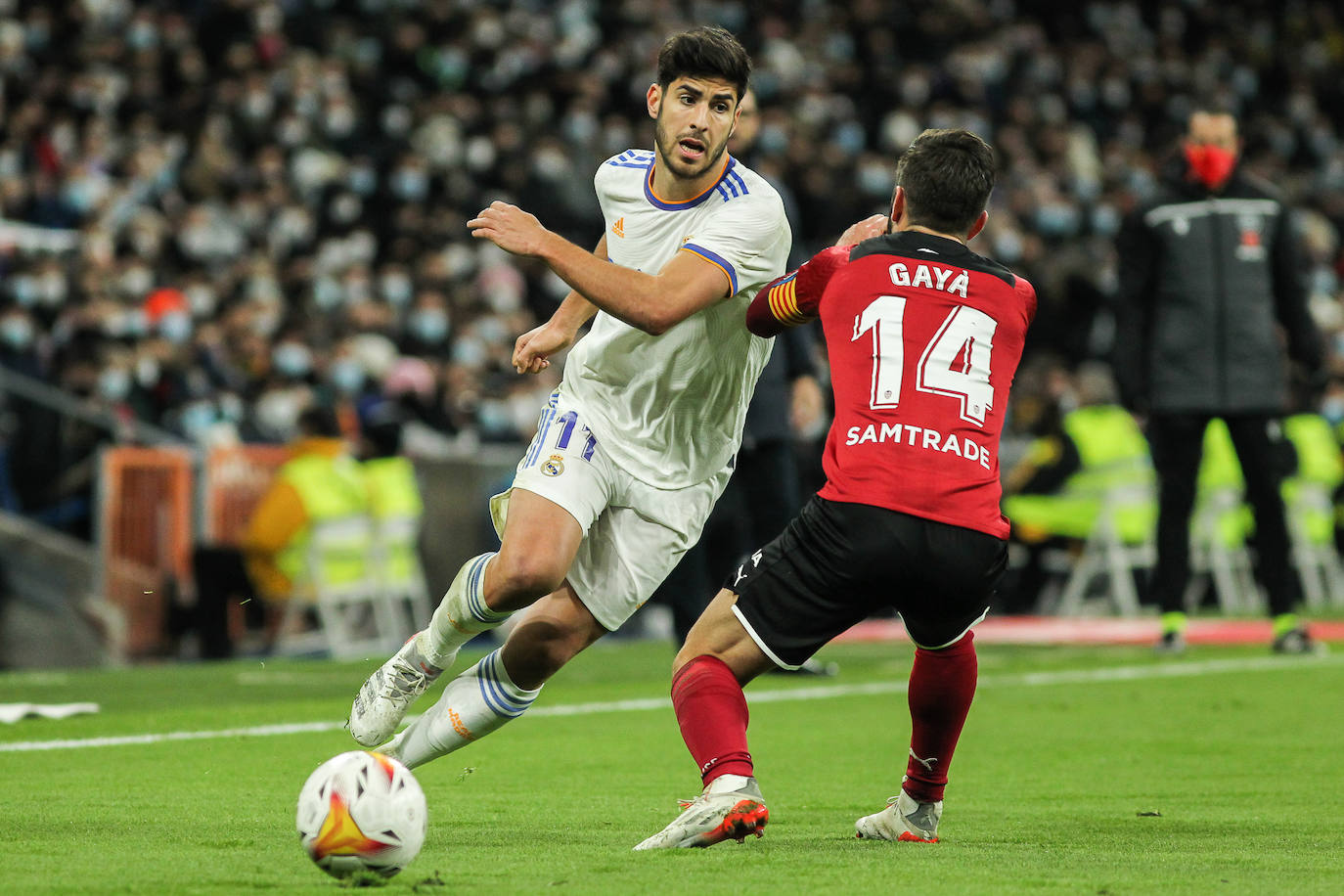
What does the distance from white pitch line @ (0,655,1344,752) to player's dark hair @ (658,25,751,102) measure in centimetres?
302

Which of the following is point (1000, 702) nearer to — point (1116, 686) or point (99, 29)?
point (1116, 686)

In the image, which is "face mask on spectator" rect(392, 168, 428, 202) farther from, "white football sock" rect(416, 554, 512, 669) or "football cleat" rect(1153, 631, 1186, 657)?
"white football sock" rect(416, 554, 512, 669)

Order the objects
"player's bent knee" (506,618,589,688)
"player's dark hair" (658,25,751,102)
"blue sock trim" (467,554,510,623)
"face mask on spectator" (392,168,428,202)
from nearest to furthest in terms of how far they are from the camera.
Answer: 1. "blue sock trim" (467,554,510,623)
2. "player's bent knee" (506,618,589,688)
3. "player's dark hair" (658,25,751,102)
4. "face mask on spectator" (392,168,428,202)

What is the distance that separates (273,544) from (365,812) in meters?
8.96

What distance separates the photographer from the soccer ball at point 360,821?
3791mm

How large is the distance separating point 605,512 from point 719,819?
1.30 m

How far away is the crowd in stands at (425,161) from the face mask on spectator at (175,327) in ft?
0.08

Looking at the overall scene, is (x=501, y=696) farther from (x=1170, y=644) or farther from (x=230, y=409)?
(x=230, y=409)

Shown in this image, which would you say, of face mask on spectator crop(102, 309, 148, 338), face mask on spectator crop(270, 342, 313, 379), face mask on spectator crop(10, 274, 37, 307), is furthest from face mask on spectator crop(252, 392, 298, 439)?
face mask on spectator crop(10, 274, 37, 307)

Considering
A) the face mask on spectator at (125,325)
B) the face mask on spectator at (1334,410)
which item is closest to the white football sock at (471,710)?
the face mask on spectator at (125,325)

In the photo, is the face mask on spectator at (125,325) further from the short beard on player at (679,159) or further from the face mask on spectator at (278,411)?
the short beard on player at (679,159)

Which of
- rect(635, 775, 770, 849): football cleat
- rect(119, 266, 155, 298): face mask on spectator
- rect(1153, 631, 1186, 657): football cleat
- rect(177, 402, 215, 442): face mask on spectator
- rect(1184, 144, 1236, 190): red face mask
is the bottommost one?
rect(1153, 631, 1186, 657): football cleat

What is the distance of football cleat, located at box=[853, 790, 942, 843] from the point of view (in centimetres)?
455

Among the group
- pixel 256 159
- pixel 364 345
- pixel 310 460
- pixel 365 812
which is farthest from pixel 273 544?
pixel 365 812
